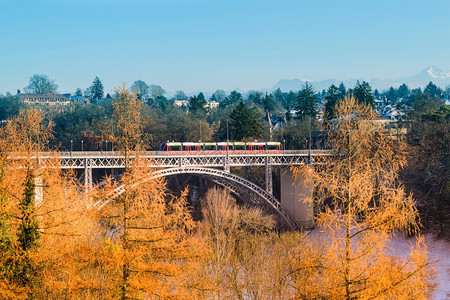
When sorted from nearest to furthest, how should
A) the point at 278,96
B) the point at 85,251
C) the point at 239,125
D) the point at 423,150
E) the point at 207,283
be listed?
the point at 85,251
the point at 207,283
the point at 423,150
the point at 239,125
the point at 278,96

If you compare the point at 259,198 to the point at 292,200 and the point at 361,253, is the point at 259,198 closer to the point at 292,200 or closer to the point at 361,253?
the point at 292,200

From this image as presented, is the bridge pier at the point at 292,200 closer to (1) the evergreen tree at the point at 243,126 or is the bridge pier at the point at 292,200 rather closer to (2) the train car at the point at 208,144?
(2) the train car at the point at 208,144

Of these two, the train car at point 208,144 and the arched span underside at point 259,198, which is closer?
the train car at point 208,144

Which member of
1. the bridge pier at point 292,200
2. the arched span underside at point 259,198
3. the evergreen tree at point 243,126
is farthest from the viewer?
the evergreen tree at point 243,126

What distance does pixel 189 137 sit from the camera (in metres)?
78.4

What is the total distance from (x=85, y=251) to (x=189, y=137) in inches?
2498

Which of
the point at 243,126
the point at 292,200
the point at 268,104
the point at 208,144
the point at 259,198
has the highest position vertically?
the point at 268,104

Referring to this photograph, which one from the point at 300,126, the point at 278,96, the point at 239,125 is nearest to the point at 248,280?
the point at 239,125

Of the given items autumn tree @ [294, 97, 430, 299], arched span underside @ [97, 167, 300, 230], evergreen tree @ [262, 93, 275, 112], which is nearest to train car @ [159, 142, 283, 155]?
arched span underside @ [97, 167, 300, 230]

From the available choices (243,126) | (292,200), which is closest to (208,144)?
(292,200)

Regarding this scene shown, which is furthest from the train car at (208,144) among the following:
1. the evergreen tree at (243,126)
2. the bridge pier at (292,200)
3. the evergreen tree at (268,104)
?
the evergreen tree at (268,104)

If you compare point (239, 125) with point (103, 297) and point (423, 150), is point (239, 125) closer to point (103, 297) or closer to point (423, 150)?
point (423, 150)

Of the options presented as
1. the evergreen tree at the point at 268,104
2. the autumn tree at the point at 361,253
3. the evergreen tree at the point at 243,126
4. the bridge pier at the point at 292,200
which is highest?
the evergreen tree at the point at 268,104

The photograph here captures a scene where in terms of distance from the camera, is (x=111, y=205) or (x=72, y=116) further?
(x=72, y=116)
